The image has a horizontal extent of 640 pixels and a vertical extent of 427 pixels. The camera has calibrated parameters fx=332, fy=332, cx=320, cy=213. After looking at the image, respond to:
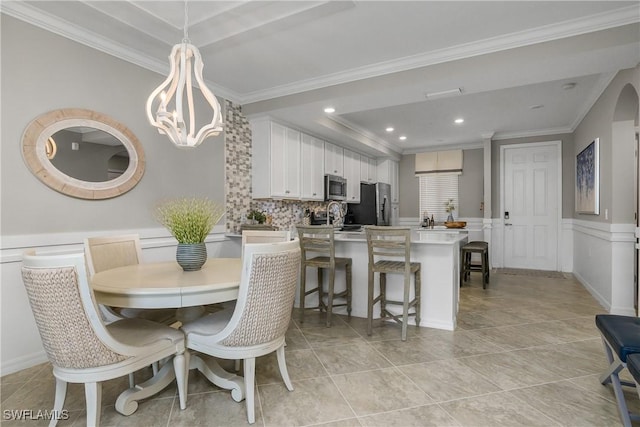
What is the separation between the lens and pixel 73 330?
1480mm

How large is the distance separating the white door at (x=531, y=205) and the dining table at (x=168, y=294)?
590 cm

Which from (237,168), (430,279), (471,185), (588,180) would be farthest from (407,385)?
(471,185)

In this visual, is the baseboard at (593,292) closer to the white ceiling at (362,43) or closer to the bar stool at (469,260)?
the bar stool at (469,260)

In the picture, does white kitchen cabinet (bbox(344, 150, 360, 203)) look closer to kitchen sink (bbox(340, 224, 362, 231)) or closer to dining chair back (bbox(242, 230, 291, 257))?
kitchen sink (bbox(340, 224, 362, 231))

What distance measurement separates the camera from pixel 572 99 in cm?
436

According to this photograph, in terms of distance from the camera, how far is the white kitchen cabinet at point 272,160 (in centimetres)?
422

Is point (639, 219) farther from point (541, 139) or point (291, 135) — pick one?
point (291, 135)

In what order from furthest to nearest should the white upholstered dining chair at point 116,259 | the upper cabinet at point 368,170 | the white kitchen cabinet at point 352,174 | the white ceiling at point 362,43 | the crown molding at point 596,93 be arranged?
the upper cabinet at point 368,170 → the white kitchen cabinet at point 352,174 → the crown molding at point 596,93 → the white ceiling at point 362,43 → the white upholstered dining chair at point 116,259

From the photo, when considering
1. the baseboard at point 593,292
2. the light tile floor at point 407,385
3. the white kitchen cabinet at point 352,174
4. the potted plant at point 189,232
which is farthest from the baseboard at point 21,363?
the baseboard at point 593,292

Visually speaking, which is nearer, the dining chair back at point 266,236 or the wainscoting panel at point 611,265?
Answer: the dining chair back at point 266,236

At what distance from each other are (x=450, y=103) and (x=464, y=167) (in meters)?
2.97

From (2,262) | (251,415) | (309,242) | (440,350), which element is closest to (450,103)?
(309,242)

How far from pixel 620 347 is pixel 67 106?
395 centimetres

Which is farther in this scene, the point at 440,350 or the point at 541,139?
the point at 541,139
